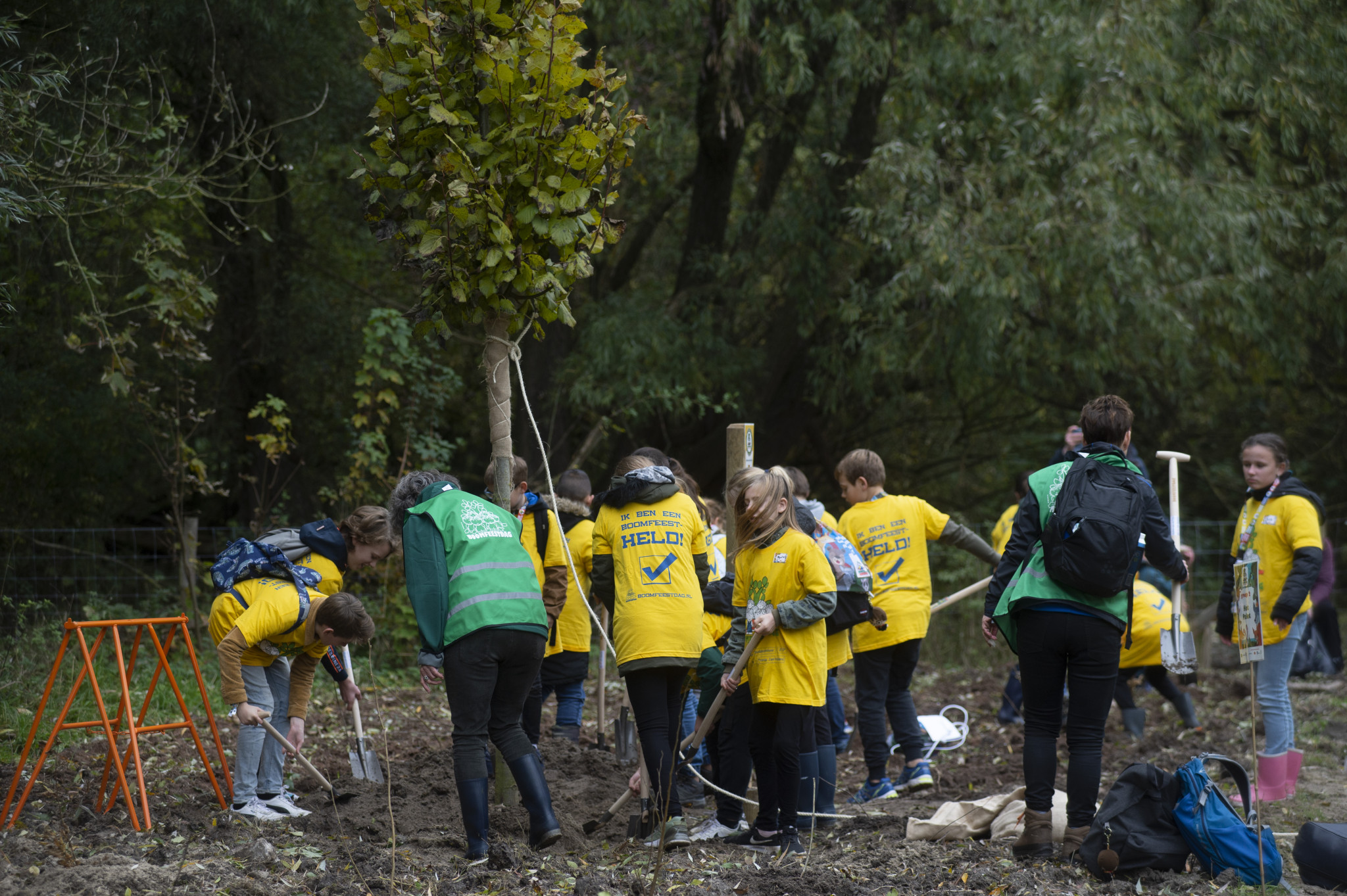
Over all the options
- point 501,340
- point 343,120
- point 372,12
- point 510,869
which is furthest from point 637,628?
point 343,120

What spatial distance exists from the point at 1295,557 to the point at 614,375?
6.23 m

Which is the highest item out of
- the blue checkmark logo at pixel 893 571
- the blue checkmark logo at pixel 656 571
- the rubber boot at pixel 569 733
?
the blue checkmark logo at pixel 656 571

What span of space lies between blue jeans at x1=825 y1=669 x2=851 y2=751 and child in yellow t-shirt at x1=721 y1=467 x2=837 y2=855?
1.37 metres

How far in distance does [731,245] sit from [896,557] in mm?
6033

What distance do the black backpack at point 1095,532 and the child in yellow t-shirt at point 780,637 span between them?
0.88 meters

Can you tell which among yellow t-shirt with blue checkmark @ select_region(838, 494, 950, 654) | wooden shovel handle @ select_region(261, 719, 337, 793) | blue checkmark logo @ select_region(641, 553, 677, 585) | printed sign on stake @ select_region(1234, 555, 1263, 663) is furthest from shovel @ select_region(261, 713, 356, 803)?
printed sign on stake @ select_region(1234, 555, 1263, 663)

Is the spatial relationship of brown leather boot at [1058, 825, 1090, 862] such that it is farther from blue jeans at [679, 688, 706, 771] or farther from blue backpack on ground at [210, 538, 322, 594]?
blue backpack on ground at [210, 538, 322, 594]

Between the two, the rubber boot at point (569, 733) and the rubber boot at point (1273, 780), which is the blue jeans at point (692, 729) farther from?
the rubber boot at point (1273, 780)

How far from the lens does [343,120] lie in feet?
32.9

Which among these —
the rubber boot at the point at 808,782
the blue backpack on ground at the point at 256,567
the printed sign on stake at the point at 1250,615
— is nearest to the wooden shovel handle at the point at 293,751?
the blue backpack on ground at the point at 256,567

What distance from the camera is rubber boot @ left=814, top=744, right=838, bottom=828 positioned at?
5.08 metres

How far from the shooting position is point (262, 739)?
5.12 metres

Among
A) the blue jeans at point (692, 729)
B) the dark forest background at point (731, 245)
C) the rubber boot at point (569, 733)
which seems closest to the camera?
the blue jeans at point (692, 729)

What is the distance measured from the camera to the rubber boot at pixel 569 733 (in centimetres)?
671
